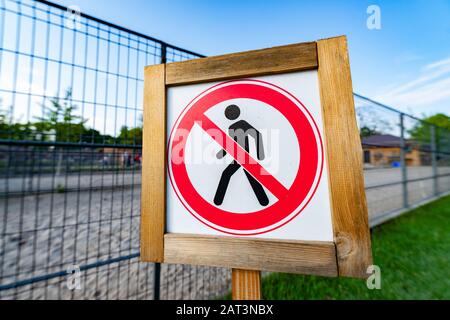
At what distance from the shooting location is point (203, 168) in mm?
624

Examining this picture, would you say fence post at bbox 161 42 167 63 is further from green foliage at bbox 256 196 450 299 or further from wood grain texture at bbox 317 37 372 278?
green foliage at bbox 256 196 450 299

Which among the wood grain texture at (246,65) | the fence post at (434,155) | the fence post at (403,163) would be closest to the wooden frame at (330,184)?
the wood grain texture at (246,65)

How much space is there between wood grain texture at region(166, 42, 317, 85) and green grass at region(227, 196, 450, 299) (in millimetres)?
1495

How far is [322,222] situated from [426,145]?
19.2ft

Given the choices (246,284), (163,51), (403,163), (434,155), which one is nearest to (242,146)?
(246,284)

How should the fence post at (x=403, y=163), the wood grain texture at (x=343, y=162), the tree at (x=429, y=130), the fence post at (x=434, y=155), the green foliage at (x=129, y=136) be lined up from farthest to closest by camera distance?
1. the fence post at (x=434, y=155)
2. the tree at (x=429, y=130)
3. the fence post at (x=403, y=163)
4. the green foliage at (x=129, y=136)
5. the wood grain texture at (x=343, y=162)

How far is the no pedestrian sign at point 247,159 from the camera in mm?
563

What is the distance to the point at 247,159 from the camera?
59 cm

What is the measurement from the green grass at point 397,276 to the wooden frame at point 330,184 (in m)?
1.20

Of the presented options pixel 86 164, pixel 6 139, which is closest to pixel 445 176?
pixel 86 164

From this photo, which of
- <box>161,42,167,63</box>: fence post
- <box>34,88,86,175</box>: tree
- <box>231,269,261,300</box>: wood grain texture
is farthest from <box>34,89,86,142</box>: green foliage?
<box>231,269,261,300</box>: wood grain texture

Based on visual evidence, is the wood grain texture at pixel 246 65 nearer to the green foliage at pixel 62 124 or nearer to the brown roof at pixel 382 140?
the green foliage at pixel 62 124

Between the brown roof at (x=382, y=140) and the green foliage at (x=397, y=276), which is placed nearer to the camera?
the green foliage at (x=397, y=276)
